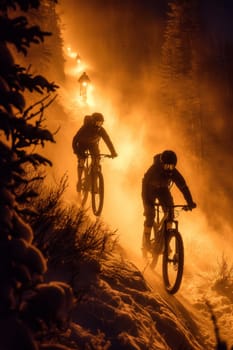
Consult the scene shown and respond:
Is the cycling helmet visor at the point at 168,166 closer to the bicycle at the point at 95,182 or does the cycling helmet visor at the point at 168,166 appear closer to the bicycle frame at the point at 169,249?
the bicycle frame at the point at 169,249

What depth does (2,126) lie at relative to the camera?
10.5 ft

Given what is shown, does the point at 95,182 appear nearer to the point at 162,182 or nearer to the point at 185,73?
the point at 162,182

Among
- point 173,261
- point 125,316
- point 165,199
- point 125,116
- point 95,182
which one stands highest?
point 125,116

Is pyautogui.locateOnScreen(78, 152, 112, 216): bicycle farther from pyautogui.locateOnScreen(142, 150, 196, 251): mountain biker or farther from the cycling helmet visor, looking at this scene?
the cycling helmet visor

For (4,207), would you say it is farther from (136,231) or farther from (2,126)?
(136,231)

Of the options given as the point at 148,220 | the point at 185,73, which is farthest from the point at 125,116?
the point at 148,220

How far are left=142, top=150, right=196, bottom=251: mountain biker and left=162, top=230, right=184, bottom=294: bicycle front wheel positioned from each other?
A: 0.71 m

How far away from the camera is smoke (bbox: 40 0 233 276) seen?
16.2 metres

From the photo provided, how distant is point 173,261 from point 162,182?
5.40 feet

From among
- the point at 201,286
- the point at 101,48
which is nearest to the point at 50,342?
the point at 201,286

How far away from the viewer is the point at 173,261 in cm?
731

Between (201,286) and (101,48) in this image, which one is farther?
(101,48)

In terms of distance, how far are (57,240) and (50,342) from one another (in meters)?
1.81

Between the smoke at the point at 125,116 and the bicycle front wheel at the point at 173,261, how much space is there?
46.3 inches
